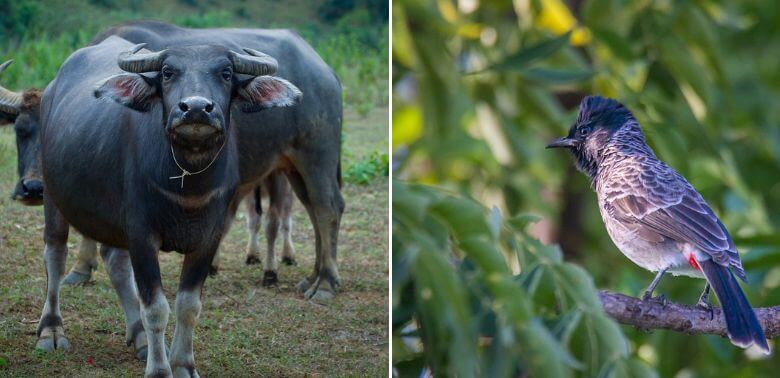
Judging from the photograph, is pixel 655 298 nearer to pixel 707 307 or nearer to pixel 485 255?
pixel 707 307

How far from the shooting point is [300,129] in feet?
7.46

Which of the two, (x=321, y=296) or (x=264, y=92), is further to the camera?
(x=321, y=296)

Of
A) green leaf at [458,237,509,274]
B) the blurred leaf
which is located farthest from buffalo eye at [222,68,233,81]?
green leaf at [458,237,509,274]

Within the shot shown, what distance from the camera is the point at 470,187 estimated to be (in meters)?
1.58

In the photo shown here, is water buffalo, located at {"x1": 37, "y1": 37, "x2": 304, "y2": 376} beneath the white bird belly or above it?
beneath

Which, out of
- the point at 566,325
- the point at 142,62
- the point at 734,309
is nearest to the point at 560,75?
the point at 566,325

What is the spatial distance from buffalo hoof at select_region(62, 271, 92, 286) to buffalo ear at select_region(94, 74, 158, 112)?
0.37 meters

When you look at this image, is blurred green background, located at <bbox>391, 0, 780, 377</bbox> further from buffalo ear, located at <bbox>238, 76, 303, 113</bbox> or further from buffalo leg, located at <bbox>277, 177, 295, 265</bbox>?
buffalo leg, located at <bbox>277, 177, 295, 265</bbox>

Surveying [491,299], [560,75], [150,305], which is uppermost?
[560,75]

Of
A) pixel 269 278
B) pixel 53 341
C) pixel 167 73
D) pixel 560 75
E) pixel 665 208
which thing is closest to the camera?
pixel 665 208

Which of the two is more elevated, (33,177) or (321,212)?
(33,177)

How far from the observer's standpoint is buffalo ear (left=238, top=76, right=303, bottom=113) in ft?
5.62

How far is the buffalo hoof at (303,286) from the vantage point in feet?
6.49

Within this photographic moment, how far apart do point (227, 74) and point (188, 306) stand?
1.44 ft
